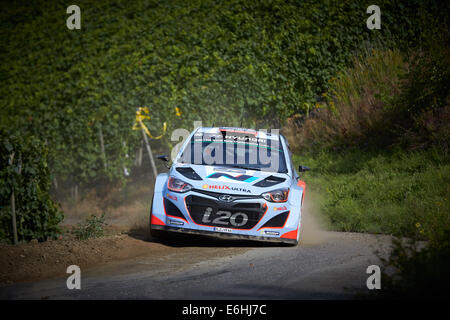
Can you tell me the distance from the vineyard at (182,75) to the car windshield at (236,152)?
7.65 meters

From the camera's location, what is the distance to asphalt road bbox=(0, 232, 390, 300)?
236 inches

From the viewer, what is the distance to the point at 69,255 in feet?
27.1

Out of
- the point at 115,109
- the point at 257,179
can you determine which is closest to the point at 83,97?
the point at 115,109

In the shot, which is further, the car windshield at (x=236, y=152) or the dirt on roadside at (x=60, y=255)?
the car windshield at (x=236, y=152)

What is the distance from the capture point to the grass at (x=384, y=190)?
10.2 meters

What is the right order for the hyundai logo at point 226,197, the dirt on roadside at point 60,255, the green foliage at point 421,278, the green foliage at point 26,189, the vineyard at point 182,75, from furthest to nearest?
the vineyard at point 182,75 → the green foliage at point 26,189 → the hyundai logo at point 226,197 → the dirt on roadside at point 60,255 → the green foliage at point 421,278

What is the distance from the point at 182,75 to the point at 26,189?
886 centimetres

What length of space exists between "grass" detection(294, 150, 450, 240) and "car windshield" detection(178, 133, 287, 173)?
7.04ft

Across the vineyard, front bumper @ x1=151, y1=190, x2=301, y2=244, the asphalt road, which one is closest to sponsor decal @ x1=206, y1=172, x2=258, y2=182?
front bumper @ x1=151, y1=190, x2=301, y2=244

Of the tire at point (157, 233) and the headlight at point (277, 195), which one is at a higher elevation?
the headlight at point (277, 195)

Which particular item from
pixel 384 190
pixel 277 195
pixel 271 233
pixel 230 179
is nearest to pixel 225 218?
pixel 230 179

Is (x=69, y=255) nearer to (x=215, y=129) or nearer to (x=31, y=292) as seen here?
(x=31, y=292)

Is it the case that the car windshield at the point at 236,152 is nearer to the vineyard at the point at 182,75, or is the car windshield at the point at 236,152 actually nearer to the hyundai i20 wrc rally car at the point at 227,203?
the hyundai i20 wrc rally car at the point at 227,203

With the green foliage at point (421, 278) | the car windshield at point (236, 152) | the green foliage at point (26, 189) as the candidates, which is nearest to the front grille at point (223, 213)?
the car windshield at point (236, 152)
